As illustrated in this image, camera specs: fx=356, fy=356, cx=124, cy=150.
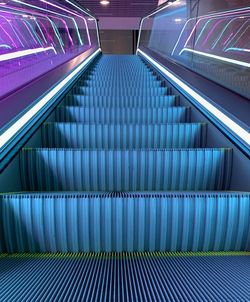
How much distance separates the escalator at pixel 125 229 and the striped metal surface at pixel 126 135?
66 centimetres

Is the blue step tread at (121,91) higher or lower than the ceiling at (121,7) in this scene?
lower

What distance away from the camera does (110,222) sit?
196 centimetres

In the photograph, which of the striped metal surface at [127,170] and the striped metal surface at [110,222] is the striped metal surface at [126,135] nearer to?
the striped metal surface at [127,170]

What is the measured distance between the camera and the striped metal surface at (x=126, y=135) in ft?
11.2

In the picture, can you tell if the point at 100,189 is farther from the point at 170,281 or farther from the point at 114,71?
the point at 114,71

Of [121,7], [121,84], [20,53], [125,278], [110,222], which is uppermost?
[121,7]

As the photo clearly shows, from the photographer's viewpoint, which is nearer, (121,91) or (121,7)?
(121,91)

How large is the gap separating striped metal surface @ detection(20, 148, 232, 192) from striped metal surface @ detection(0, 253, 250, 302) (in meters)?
0.90

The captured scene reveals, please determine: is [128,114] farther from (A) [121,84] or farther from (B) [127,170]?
(A) [121,84]

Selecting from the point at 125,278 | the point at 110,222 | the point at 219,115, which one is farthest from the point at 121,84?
the point at 125,278

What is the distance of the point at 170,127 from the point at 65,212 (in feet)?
5.83

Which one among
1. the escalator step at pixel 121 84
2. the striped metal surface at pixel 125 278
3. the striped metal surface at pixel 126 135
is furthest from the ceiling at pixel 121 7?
the striped metal surface at pixel 125 278

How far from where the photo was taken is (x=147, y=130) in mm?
3441

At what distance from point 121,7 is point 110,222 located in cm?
1971
